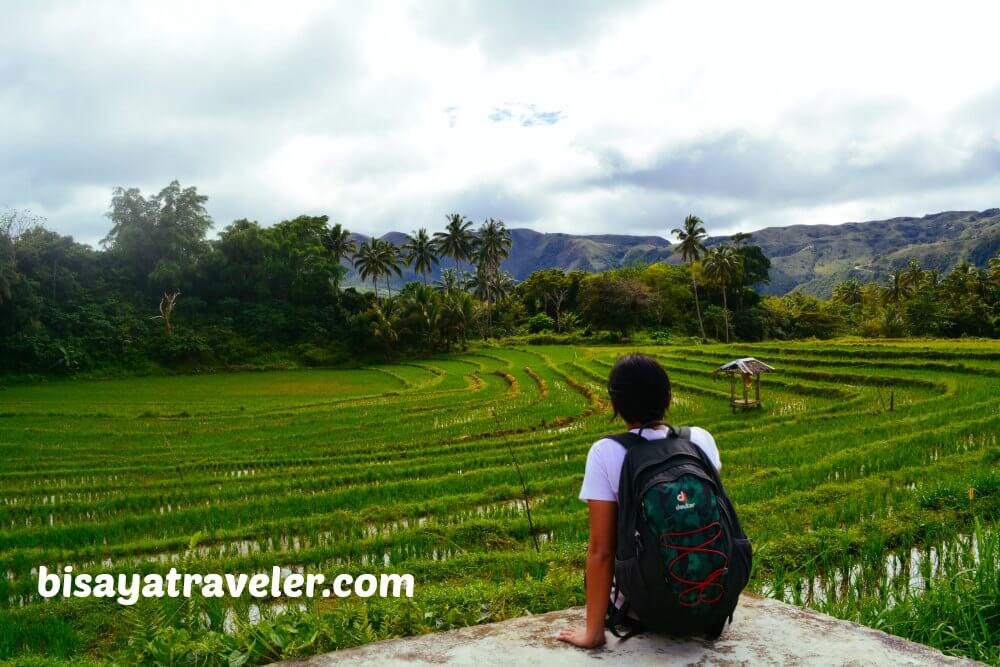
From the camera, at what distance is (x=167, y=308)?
43.7 metres

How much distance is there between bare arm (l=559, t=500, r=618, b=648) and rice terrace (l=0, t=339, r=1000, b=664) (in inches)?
35.9

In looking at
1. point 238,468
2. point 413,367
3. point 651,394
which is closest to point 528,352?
point 413,367

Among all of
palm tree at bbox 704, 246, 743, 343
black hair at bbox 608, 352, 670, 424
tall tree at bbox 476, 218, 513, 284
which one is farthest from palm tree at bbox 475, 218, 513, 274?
black hair at bbox 608, 352, 670, 424

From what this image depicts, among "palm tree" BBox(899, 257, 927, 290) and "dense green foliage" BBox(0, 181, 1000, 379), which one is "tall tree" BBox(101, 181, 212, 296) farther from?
"palm tree" BBox(899, 257, 927, 290)

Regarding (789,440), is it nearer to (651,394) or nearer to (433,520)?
(433,520)

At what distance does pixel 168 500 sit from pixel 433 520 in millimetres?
4755

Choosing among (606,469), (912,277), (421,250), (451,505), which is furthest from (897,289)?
(606,469)

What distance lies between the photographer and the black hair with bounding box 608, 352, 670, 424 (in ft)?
8.29

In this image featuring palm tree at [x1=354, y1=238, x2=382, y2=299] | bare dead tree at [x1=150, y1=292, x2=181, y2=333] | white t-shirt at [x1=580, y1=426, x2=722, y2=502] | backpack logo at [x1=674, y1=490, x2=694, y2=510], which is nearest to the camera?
backpack logo at [x1=674, y1=490, x2=694, y2=510]

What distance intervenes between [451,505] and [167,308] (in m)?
42.5

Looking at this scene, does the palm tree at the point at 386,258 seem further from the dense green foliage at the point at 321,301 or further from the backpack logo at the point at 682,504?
the backpack logo at the point at 682,504

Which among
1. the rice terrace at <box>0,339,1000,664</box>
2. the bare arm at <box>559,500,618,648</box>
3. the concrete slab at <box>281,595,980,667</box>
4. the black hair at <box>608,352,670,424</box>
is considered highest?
the black hair at <box>608,352,670,424</box>

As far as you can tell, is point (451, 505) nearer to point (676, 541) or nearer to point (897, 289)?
point (676, 541)

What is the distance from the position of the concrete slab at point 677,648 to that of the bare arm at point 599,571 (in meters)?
0.07
